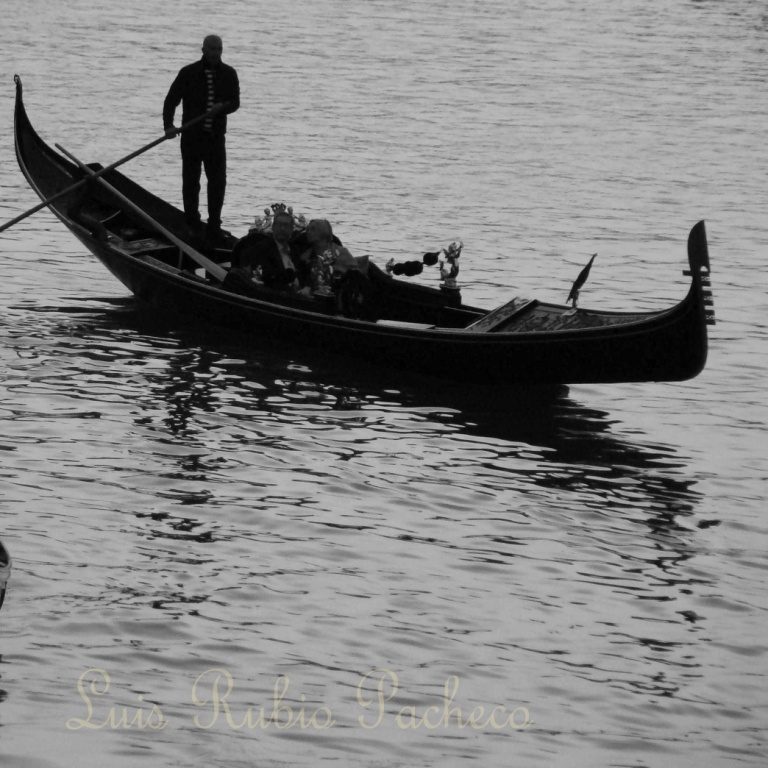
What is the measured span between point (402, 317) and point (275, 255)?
0.88 metres

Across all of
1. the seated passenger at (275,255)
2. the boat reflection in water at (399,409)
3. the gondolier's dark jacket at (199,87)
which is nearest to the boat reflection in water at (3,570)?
the boat reflection in water at (399,409)

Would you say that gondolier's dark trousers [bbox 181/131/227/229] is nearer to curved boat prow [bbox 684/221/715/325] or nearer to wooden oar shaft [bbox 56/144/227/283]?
wooden oar shaft [bbox 56/144/227/283]

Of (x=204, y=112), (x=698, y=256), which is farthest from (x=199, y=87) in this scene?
(x=698, y=256)

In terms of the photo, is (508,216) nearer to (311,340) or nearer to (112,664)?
(311,340)

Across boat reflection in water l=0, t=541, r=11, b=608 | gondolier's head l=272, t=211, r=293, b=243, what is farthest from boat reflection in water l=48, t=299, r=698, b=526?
boat reflection in water l=0, t=541, r=11, b=608

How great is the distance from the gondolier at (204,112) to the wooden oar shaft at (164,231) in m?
0.36

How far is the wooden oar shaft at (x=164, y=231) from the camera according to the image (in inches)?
424

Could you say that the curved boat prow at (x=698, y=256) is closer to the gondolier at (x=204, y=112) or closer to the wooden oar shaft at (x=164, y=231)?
the wooden oar shaft at (x=164, y=231)

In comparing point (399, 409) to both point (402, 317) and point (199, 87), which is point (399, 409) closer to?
point (402, 317)

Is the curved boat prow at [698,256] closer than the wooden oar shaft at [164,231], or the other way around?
the curved boat prow at [698,256]

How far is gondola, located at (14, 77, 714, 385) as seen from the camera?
8.70 metres

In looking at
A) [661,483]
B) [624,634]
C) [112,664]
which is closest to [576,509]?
[661,483]

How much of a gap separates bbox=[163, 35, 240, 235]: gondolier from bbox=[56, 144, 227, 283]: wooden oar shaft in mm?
356

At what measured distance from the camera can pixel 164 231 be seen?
433 inches
